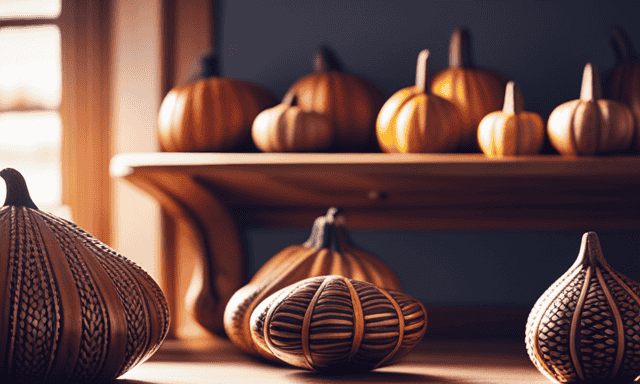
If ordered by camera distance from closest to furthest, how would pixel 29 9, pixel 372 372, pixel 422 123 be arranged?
pixel 372 372 < pixel 422 123 < pixel 29 9

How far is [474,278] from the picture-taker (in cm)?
115

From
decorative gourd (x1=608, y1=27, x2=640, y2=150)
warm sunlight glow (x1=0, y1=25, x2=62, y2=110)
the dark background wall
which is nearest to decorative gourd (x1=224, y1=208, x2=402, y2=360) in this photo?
the dark background wall

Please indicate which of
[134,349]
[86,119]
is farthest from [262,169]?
[86,119]

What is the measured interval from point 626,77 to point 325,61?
0.47 metres

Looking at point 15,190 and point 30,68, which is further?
point 30,68

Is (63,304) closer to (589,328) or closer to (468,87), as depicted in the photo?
(589,328)

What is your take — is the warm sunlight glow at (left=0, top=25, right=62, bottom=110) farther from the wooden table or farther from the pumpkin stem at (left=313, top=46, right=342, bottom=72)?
the pumpkin stem at (left=313, top=46, right=342, bottom=72)

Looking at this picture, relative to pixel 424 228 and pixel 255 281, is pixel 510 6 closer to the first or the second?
pixel 424 228

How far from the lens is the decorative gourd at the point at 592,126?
0.80m

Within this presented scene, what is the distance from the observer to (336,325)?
0.67 m

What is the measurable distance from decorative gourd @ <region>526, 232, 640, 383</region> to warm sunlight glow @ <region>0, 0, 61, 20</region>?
108cm

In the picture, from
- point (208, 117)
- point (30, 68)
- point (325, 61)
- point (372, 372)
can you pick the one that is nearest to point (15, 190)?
point (208, 117)

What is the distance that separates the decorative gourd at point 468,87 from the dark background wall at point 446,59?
0.39 ft

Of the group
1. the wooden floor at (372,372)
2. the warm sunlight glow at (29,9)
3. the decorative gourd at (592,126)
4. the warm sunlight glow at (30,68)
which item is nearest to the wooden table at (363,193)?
the decorative gourd at (592,126)
